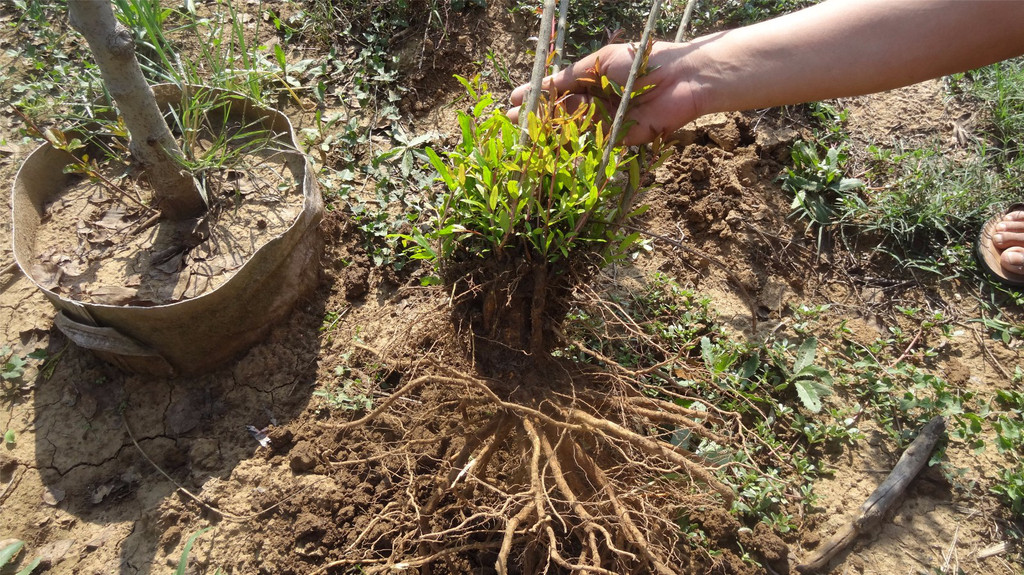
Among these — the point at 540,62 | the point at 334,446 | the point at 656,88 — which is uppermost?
the point at 540,62

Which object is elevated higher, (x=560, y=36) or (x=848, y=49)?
(x=560, y=36)

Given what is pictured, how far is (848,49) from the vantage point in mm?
1921

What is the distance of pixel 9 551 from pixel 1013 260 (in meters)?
3.74

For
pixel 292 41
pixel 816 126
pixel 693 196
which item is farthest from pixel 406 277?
pixel 816 126

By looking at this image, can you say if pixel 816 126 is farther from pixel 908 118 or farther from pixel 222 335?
pixel 222 335

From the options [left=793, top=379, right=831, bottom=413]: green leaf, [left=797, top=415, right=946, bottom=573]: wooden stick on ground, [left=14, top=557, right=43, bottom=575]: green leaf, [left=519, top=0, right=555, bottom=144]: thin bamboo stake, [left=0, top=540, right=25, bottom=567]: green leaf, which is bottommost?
[left=797, top=415, right=946, bottom=573]: wooden stick on ground

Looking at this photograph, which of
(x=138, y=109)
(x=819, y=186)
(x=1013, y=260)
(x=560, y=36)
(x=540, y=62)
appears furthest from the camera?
(x=819, y=186)

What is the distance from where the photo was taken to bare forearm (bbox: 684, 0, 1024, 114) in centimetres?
183

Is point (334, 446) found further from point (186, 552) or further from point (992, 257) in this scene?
point (992, 257)

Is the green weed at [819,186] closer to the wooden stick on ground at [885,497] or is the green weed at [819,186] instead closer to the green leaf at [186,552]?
the wooden stick on ground at [885,497]

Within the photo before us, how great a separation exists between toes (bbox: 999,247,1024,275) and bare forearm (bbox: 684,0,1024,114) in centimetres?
94

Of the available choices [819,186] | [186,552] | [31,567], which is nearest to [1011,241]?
[819,186]

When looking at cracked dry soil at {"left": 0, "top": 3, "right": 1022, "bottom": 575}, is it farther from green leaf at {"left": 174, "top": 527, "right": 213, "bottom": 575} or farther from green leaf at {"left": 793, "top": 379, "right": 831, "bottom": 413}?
green leaf at {"left": 793, "top": 379, "right": 831, "bottom": 413}

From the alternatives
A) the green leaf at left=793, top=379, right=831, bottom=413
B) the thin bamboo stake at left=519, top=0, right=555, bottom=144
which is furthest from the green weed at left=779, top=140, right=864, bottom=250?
the thin bamboo stake at left=519, top=0, right=555, bottom=144
